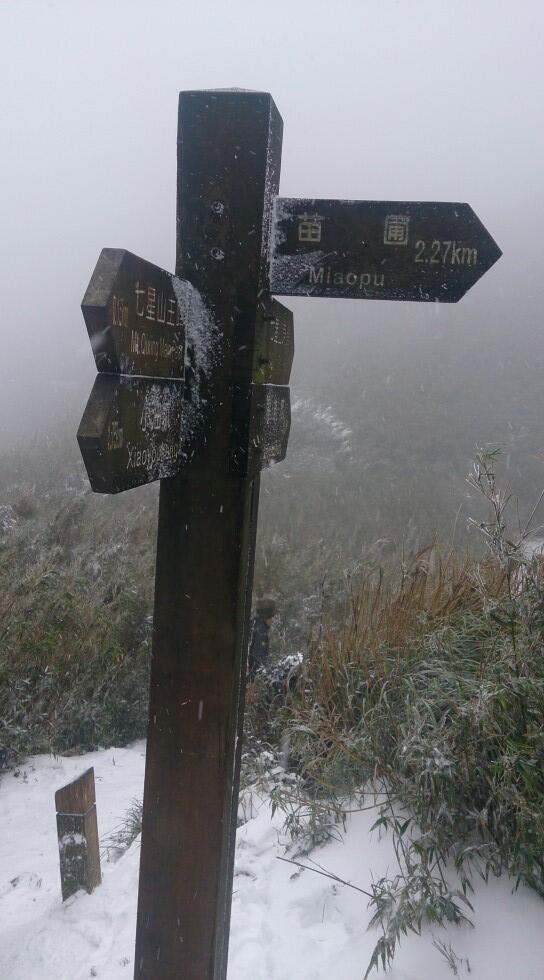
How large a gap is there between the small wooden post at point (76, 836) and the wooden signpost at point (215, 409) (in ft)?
3.37

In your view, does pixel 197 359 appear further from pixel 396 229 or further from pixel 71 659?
pixel 71 659

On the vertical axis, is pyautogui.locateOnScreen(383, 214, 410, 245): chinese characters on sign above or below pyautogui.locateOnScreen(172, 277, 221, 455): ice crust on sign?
above

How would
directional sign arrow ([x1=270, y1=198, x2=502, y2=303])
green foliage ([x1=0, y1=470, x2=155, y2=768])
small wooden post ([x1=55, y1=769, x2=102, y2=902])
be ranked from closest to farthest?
directional sign arrow ([x1=270, y1=198, x2=502, y2=303])
small wooden post ([x1=55, y1=769, x2=102, y2=902])
green foliage ([x1=0, y1=470, x2=155, y2=768])

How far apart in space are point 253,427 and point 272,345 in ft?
0.72

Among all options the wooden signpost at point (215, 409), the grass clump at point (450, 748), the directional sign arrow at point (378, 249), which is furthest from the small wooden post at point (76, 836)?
the directional sign arrow at point (378, 249)

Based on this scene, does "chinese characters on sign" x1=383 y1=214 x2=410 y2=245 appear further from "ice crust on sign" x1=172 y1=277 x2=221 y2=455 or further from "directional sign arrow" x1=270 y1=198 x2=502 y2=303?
"ice crust on sign" x1=172 y1=277 x2=221 y2=455

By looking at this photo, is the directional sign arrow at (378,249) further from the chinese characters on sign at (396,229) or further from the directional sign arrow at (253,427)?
the directional sign arrow at (253,427)

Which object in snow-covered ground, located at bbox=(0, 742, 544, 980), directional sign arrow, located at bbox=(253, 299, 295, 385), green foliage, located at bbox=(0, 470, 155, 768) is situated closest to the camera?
directional sign arrow, located at bbox=(253, 299, 295, 385)

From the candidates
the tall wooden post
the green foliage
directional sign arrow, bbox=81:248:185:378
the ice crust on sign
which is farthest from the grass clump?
the green foliage

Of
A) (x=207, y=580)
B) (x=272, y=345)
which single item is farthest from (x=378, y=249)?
(x=207, y=580)

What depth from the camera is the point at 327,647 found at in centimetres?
293

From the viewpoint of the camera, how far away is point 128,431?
1117 millimetres

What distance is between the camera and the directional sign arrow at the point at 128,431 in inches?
40.7

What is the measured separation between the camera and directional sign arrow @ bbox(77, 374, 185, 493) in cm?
103
